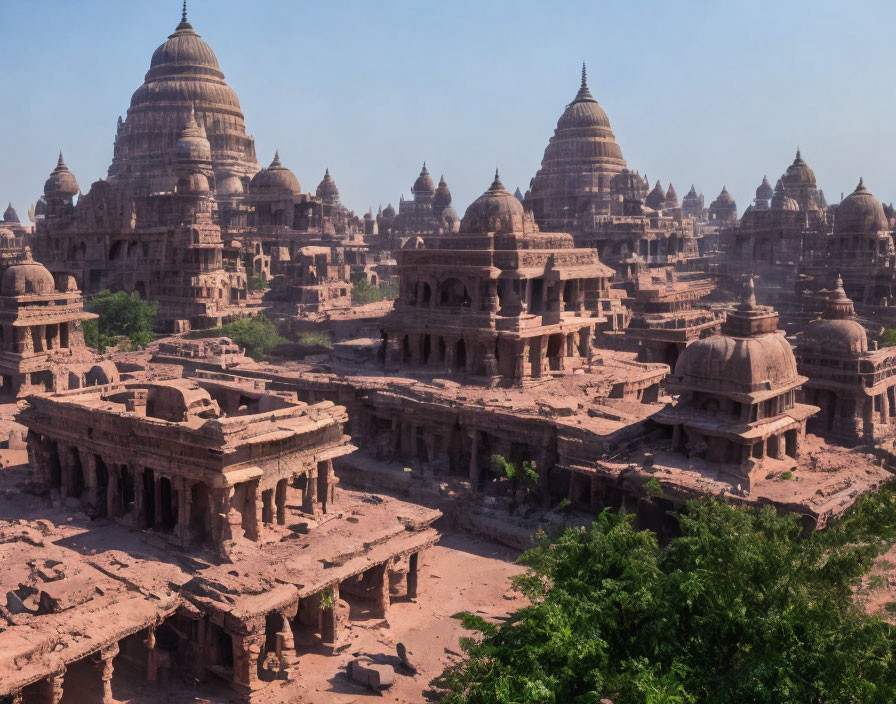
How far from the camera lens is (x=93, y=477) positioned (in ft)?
89.3

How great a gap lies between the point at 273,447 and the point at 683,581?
12672 millimetres

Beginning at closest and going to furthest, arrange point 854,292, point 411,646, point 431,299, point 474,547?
point 411,646
point 474,547
point 431,299
point 854,292

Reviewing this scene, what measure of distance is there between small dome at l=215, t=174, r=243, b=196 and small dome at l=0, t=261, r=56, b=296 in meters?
44.4

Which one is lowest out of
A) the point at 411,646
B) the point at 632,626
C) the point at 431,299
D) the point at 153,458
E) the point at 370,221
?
the point at 411,646

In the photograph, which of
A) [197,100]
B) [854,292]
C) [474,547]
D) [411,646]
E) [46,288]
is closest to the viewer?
[411,646]

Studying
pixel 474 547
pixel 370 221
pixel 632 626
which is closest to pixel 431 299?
pixel 474 547

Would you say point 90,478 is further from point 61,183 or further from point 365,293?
point 61,183

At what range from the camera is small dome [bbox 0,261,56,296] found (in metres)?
45.9

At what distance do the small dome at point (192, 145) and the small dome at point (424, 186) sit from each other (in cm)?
3140

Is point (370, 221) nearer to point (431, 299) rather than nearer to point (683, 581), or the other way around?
point (431, 299)

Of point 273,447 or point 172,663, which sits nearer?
point 172,663

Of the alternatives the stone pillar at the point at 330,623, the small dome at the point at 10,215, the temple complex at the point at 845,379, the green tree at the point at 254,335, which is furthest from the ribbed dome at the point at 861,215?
the small dome at the point at 10,215

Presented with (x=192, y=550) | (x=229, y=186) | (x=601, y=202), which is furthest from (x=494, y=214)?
(x=229, y=186)

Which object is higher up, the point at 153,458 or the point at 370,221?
the point at 370,221
